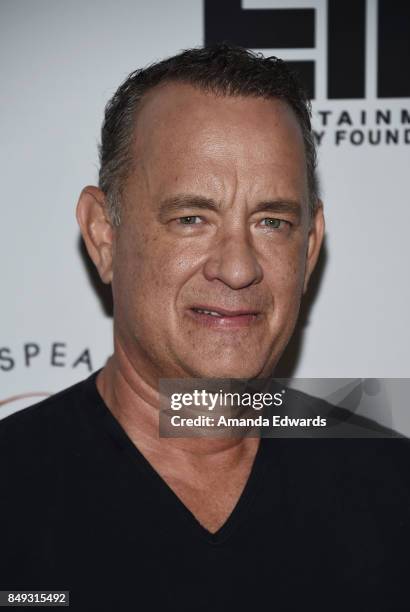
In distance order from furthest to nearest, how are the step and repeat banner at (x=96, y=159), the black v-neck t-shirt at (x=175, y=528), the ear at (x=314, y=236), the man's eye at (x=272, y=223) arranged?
the step and repeat banner at (x=96, y=159)
the ear at (x=314, y=236)
the man's eye at (x=272, y=223)
the black v-neck t-shirt at (x=175, y=528)

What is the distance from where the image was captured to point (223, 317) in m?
1.27

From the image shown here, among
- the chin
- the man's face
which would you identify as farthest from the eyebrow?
the chin

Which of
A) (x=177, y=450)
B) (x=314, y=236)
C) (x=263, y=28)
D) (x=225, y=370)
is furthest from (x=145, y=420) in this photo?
(x=263, y=28)

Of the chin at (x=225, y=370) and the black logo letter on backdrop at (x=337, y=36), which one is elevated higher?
the black logo letter on backdrop at (x=337, y=36)

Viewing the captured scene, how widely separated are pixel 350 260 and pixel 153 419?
2.26 ft

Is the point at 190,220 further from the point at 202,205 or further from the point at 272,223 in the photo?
the point at 272,223

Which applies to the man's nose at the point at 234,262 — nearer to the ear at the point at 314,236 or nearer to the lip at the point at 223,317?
the lip at the point at 223,317

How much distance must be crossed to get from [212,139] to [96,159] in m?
0.57

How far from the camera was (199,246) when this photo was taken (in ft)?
4.06

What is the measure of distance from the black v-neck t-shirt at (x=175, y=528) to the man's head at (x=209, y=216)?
0.65 feet

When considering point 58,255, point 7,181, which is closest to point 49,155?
point 7,181

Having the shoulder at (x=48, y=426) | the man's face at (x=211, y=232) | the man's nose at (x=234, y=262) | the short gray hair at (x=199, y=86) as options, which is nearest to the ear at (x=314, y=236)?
the short gray hair at (x=199, y=86)

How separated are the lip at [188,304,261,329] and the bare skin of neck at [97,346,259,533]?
201 millimetres

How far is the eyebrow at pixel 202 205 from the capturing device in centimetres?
122
